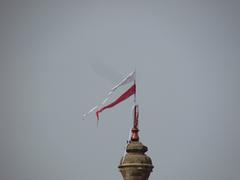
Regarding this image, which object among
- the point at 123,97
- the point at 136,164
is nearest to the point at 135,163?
the point at 136,164

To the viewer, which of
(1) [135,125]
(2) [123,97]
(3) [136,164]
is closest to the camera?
(3) [136,164]

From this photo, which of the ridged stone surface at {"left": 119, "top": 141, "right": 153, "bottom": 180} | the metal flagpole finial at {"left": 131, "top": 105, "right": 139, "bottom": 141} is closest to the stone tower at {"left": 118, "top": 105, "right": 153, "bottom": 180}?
the ridged stone surface at {"left": 119, "top": 141, "right": 153, "bottom": 180}

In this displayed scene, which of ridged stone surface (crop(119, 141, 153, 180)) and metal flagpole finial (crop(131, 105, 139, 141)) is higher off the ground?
metal flagpole finial (crop(131, 105, 139, 141))

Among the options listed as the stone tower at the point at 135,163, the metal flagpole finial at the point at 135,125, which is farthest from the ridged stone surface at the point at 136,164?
the metal flagpole finial at the point at 135,125

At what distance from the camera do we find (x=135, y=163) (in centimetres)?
4416

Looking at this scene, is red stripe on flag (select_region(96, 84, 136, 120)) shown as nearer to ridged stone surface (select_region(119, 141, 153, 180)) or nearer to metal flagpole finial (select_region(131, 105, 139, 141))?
metal flagpole finial (select_region(131, 105, 139, 141))

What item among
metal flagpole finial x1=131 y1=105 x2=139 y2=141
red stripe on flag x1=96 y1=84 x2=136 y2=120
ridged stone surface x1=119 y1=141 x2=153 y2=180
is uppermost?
red stripe on flag x1=96 y1=84 x2=136 y2=120

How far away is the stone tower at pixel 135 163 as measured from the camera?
4394 centimetres

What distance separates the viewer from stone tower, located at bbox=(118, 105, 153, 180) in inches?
1730

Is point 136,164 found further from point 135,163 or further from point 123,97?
Answer: point 123,97

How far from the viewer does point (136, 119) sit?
155 feet

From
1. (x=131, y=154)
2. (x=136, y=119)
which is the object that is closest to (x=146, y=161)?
(x=131, y=154)

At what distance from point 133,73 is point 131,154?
7.13 m

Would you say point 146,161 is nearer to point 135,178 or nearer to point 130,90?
point 135,178
